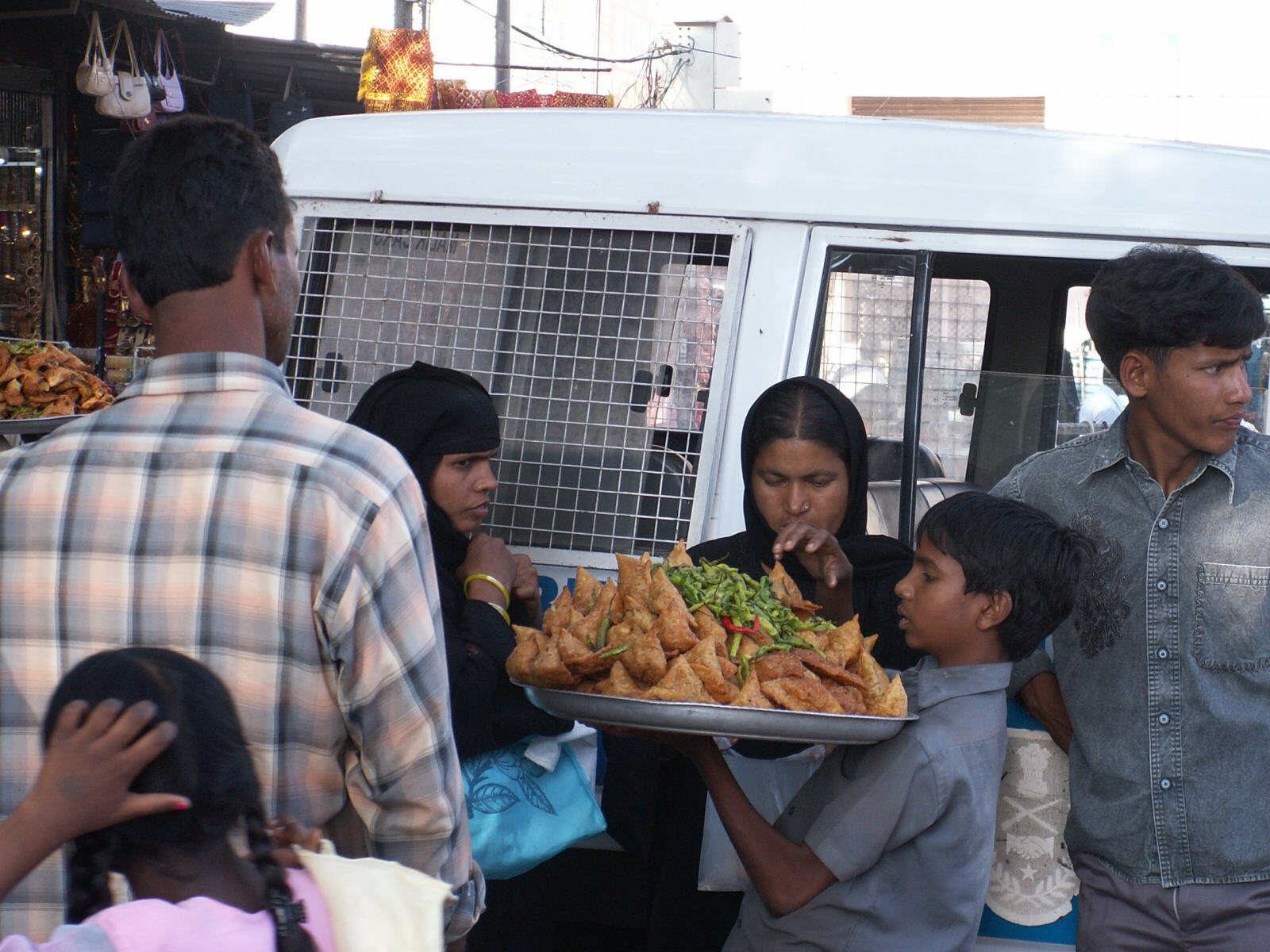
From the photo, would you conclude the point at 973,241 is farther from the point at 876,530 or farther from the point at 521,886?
the point at 521,886

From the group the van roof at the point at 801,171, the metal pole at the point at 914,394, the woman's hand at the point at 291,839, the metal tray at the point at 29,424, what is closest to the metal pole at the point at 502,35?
the metal tray at the point at 29,424

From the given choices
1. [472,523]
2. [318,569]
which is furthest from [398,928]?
[472,523]

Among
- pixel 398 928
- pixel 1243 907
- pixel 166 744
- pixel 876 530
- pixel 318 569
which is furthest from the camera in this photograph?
pixel 876 530

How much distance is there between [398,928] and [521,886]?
1.43 meters

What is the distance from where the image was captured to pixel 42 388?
18.2ft

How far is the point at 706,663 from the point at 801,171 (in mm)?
1398

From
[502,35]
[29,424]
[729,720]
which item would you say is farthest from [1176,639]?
[502,35]

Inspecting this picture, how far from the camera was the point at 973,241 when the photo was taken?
2.80m

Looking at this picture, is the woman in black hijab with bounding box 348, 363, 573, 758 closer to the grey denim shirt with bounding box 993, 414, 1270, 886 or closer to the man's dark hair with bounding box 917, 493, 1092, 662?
the man's dark hair with bounding box 917, 493, 1092, 662

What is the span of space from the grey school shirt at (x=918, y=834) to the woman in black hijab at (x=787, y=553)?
49 centimetres

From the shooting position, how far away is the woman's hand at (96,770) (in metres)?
1.19

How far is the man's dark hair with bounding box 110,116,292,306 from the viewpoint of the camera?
1494 millimetres

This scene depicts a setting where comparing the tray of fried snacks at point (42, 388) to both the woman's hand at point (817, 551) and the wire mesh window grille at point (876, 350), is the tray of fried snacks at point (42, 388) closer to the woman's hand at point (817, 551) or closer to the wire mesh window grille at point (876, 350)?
the wire mesh window grille at point (876, 350)

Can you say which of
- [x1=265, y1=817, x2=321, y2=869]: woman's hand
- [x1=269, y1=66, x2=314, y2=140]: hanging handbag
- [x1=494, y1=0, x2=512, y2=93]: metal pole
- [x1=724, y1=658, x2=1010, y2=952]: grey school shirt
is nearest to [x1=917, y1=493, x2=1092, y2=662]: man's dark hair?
[x1=724, y1=658, x2=1010, y2=952]: grey school shirt
